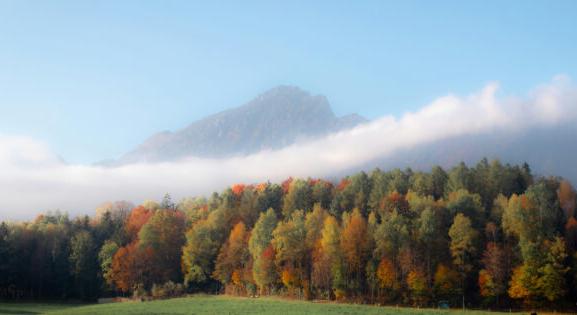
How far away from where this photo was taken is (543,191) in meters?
88.1

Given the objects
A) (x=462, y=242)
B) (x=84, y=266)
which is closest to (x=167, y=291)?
(x=84, y=266)

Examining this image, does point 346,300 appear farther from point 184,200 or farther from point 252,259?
A: point 184,200

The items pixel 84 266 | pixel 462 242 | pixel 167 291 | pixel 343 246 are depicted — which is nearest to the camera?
pixel 462 242

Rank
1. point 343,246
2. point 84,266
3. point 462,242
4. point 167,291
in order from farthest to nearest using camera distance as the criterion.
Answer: point 84,266, point 167,291, point 343,246, point 462,242

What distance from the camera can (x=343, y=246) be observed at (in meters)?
85.4

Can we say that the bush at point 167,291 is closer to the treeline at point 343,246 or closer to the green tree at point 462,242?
the treeline at point 343,246

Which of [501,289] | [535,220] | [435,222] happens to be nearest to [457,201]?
[435,222]

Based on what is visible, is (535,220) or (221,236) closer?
(535,220)

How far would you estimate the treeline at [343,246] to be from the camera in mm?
76750

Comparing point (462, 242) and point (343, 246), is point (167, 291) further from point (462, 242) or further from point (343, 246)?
point (462, 242)

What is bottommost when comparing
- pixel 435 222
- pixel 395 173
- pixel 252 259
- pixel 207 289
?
pixel 207 289

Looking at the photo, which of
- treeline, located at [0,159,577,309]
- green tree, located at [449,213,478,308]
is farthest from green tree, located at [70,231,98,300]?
green tree, located at [449,213,478,308]

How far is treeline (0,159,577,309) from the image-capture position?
252 feet

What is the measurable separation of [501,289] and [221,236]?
57789 millimetres
